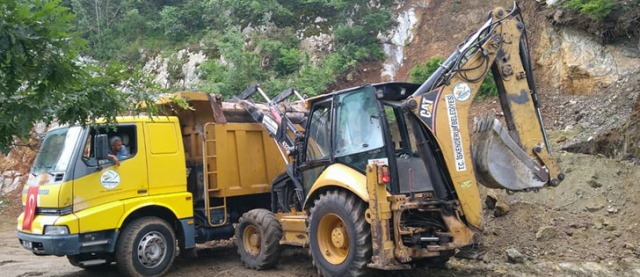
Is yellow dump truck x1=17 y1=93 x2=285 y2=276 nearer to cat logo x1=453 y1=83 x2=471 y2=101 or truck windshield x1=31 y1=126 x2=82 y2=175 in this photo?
truck windshield x1=31 y1=126 x2=82 y2=175

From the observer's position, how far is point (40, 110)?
5164 mm

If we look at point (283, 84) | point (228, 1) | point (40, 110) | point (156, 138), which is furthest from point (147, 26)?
point (40, 110)

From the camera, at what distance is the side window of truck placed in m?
7.31

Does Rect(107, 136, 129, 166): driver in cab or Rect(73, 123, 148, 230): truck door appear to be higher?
Rect(107, 136, 129, 166): driver in cab

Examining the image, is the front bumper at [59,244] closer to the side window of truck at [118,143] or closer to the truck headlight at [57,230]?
the truck headlight at [57,230]

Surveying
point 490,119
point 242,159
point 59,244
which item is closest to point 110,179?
point 59,244

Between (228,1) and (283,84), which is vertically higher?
(228,1)

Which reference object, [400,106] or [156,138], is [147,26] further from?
[400,106]

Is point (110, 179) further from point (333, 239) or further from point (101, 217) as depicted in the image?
point (333, 239)

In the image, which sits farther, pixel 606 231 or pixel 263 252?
pixel 263 252

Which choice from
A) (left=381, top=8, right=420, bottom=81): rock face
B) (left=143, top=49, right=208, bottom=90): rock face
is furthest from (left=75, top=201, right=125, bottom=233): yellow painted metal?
(left=143, top=49, right=208, bottom=90): rock face

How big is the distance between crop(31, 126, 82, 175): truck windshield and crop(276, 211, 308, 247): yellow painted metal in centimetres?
305

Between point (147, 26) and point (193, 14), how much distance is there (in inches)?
101

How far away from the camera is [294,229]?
7.41m
